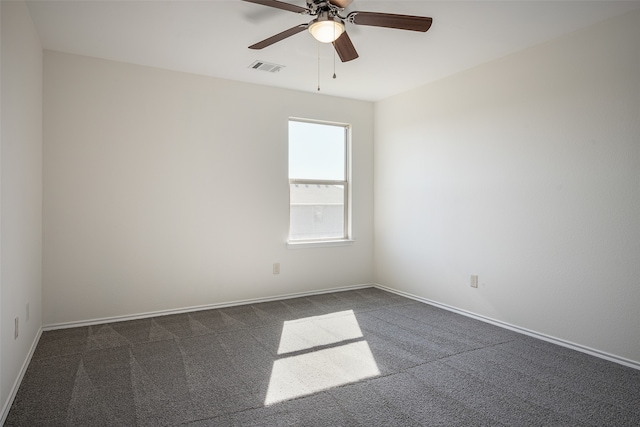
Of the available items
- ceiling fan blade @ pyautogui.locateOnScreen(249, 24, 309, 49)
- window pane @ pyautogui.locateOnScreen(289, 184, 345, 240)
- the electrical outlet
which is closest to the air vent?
ceiling fan blade @ pyautogui.locateOnScreen(249, 24, 309, 49)

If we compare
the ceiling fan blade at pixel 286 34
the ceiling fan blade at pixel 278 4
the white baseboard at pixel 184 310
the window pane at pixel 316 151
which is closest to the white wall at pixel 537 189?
the window pane at pixel 316 151

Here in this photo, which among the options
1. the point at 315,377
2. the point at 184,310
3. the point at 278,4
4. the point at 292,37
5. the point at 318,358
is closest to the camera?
the point at 278,4

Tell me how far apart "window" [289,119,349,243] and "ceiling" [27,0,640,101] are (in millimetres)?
859

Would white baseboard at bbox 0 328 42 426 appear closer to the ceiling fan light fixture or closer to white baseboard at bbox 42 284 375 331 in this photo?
white baseboard at bbox 42 284 375 331

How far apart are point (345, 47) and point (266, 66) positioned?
1.38 meters

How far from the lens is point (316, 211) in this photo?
494 centimetres

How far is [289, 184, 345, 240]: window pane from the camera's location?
4.79 meters

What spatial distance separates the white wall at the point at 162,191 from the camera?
355cm

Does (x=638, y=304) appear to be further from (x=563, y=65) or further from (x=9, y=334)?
(x=9, y=334)

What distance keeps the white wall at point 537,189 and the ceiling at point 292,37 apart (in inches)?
11.5

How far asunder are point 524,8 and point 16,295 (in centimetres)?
385

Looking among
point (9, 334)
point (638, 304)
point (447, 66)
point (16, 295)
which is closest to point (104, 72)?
point (16, 295)

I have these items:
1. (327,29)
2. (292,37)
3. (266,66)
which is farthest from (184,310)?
(327,29)

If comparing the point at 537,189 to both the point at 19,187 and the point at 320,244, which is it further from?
the point at 19,187
